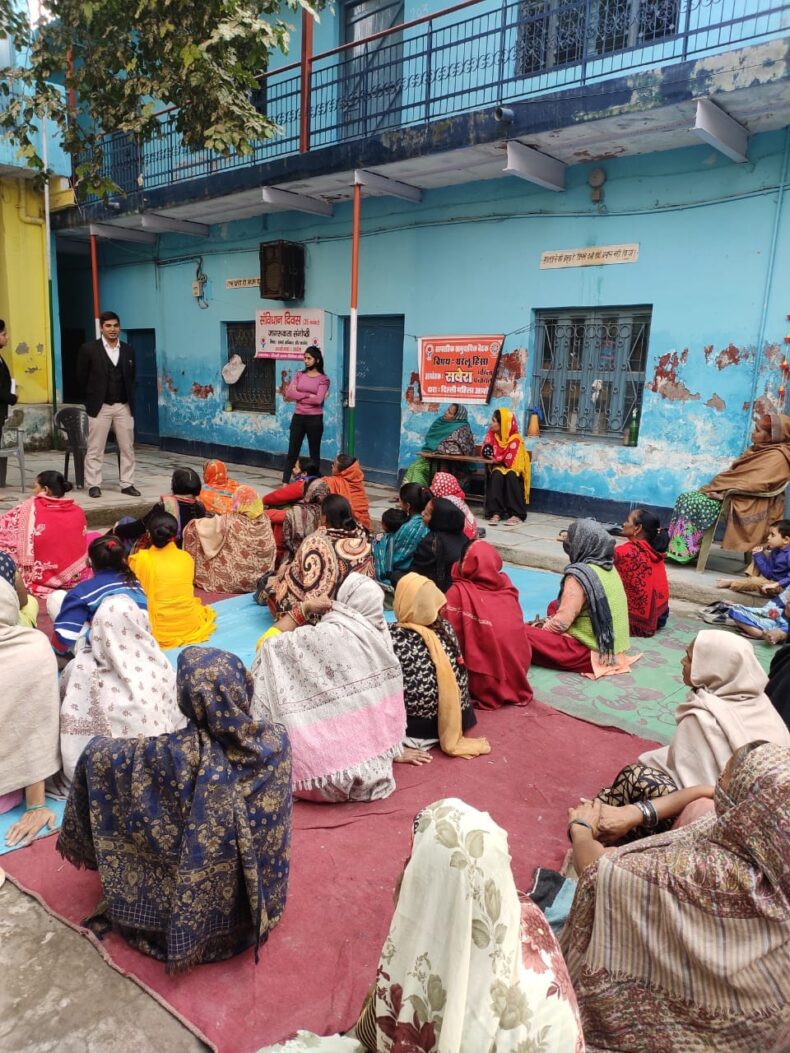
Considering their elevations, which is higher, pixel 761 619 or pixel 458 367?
pixel 458 367

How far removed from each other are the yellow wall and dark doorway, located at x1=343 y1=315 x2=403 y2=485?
504 centimetres

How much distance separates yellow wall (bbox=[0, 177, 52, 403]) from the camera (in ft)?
36.9

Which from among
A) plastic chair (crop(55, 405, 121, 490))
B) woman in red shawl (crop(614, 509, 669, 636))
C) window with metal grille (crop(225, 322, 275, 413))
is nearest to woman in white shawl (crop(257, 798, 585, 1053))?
woman in red shawl (crop(614, 509, 669, 636))

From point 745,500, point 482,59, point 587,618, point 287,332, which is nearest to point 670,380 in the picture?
point 745,500

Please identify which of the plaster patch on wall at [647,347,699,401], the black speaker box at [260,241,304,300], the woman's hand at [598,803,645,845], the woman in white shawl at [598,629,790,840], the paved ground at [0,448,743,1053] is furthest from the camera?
the black speaker box at [260,241,304,300]

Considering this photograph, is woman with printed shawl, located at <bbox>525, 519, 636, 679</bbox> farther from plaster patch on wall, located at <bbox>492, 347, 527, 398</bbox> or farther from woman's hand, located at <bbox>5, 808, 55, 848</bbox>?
plaster patch on wall, located at <bbox>492, 347, 527, 398</bbox>

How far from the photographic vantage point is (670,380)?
7.11m

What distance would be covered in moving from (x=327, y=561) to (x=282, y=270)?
22.4ft

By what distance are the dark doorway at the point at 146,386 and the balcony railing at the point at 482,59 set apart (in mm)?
3153

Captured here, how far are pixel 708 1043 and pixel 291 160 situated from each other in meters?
8.91

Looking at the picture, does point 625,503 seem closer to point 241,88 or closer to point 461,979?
point 241,88

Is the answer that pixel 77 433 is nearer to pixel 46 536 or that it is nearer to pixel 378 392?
pixel 378 392

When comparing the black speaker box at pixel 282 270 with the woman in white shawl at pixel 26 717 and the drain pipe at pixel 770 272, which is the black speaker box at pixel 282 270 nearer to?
the drain pipe at pixel 770 272

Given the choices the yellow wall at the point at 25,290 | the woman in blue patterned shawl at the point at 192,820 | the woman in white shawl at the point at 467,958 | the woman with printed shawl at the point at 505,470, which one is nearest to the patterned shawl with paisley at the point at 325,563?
the woman in blue patterned shawl at the point at 192,820
